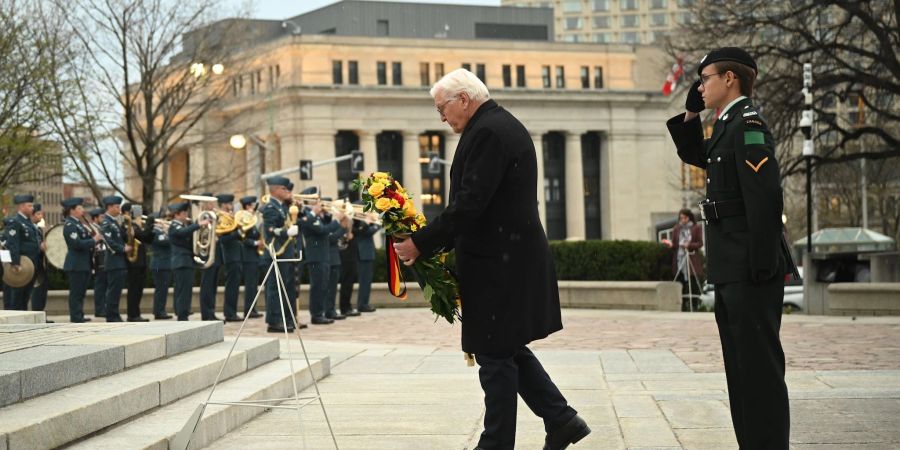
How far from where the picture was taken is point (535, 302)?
7023 millimetres

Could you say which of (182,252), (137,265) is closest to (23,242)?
(137,265)

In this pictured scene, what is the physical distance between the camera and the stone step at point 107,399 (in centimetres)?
664

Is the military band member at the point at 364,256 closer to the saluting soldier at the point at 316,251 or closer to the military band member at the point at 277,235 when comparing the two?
the saluting soldier at the point at 316,251

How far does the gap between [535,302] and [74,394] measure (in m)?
2.86

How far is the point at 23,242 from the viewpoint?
21453 mm

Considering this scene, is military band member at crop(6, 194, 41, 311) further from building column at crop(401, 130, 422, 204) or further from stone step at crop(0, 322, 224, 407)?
building column at crop(401, 130, 422, 204)

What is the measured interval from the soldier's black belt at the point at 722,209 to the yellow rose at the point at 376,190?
1779 millimetres

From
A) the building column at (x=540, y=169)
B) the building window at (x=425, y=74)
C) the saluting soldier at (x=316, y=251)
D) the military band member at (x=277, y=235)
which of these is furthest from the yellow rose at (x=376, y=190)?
the building column at (x=540, y=169)

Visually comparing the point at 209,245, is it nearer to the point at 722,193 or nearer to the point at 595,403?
the point at 595,403

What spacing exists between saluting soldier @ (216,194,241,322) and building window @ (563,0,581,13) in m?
171

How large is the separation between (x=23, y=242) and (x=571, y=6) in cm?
17195

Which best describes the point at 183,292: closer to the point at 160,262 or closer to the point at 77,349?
the point at 160,262

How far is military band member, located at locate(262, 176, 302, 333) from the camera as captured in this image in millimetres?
18047

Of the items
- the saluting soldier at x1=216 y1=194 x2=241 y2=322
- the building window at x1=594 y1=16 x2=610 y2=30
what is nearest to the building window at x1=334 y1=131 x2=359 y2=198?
the saluting soldier at x1=216 y1=194 x2=241 y2=322
